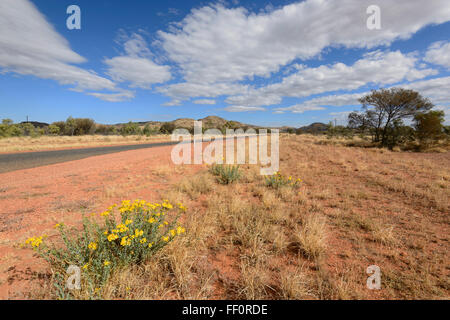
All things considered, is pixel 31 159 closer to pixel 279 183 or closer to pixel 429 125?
pixel 279 183

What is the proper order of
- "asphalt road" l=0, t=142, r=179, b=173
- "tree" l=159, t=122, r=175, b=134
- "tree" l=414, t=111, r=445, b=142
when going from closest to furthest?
"asphalt road" l=0, t=142, r=179, b=173, "tree" l=414, t=111, r=445, b=142, "tree" l=159, t=122, r=175, b=134

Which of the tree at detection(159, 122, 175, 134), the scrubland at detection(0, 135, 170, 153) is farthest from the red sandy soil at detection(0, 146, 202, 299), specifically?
the tree at detection(159, 122, 175, 134)

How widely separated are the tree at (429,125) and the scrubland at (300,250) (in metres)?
18.5

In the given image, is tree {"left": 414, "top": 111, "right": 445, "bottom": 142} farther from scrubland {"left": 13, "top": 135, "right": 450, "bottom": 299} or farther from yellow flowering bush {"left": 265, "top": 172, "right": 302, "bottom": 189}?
yellow flowering bush {"left": 265, "top": 172, "right": 302, "bottom": 189}

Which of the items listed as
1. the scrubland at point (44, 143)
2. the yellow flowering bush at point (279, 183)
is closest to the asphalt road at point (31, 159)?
the scrubland at point (44, 143)

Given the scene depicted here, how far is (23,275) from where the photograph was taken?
7.36ft

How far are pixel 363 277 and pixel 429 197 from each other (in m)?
4.34

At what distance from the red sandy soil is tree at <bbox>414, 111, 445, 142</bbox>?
928 inches

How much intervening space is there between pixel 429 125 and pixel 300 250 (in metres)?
24.4

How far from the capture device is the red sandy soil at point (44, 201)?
234cm

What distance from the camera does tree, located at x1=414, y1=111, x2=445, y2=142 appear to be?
1770 centimetres

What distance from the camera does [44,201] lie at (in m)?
4.61
